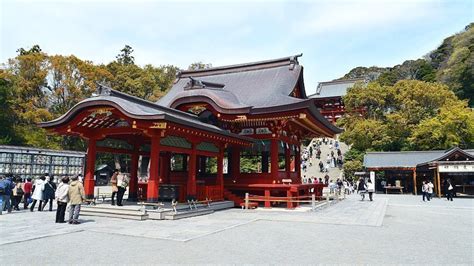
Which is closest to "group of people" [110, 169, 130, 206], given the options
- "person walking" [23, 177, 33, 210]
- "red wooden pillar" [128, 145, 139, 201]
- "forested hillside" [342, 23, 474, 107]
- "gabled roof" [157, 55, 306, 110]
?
"red wooden pillar" [128, 145, 139, 201]

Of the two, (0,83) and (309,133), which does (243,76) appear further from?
(0,83)

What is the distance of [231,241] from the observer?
7.57 meters

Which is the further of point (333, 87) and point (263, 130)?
point (333, 87)

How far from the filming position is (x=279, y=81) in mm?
18953

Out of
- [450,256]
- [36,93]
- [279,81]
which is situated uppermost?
[36,93]

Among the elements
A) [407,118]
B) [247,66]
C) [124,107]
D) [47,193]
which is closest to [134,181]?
[47,193]

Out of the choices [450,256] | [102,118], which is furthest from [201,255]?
[102,118]

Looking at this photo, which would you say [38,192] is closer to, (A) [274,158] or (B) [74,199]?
(B) [74,199]

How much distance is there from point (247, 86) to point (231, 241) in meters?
13.6

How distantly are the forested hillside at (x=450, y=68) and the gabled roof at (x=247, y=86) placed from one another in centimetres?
3701

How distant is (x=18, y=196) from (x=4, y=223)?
12.8 ft

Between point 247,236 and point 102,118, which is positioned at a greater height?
point 102,118

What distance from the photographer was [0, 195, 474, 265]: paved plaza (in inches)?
237

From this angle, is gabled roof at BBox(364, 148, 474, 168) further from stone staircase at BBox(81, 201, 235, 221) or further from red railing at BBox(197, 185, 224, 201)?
stone staircase at BBox(81, 201, 235, 221)
